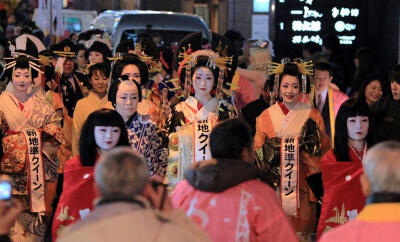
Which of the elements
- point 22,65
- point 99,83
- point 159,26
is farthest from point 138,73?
point 159,26

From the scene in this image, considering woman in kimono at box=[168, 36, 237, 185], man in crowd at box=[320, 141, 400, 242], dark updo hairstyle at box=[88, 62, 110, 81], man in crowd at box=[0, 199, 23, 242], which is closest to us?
man in crowd at box=[0, 199, 23, 242]

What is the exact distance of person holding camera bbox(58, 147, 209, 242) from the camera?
4.60 meters

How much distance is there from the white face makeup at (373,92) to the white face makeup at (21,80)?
3.52m

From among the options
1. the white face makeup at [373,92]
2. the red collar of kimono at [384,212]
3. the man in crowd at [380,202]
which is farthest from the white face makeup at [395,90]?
the red collar of kimono at [384,212]

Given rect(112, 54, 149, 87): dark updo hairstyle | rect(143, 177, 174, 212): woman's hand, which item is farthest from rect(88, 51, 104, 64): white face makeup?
rect(143, 177, 174, 212): woman's hand

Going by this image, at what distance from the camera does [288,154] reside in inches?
348

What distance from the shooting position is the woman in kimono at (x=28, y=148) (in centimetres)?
878

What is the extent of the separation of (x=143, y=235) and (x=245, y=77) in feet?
27.5

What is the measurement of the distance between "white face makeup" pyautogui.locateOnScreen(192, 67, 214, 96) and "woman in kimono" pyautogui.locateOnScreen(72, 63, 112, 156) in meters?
0.96

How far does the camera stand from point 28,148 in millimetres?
8797

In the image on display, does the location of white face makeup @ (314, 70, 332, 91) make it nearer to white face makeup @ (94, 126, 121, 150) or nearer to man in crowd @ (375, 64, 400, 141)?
man in crowd @ (375, 64, 400, 141)

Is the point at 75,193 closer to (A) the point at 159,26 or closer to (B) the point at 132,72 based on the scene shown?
(B) the point at 132,72

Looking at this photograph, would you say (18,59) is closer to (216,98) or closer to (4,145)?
(4,145)

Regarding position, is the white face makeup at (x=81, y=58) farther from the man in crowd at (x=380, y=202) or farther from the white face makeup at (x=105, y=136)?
the man in crowd at (x=380, y=202)
